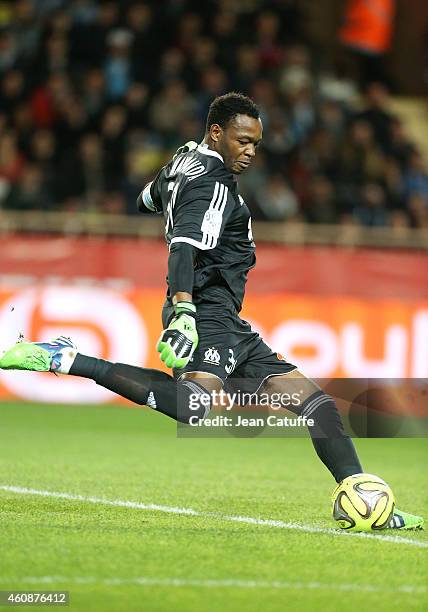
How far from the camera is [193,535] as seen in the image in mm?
6168

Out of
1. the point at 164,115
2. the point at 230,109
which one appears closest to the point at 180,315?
the point at 230,109

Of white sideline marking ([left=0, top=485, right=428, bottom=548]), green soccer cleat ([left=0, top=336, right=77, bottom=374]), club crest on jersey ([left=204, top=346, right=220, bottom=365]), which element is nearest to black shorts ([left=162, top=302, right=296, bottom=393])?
club crest on jersey ([left=204, top=346, right=220, bottom=365])

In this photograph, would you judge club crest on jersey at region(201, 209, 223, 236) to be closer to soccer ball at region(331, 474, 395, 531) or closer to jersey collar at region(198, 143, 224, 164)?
jersey collar at region(198, 143, 224, 164)

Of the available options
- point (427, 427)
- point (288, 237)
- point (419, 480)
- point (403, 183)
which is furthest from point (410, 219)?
point (419, 480)

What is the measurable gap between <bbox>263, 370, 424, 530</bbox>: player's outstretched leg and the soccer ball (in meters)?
0.09

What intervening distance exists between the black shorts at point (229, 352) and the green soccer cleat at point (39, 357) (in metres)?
0.56

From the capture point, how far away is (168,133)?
52.8ft

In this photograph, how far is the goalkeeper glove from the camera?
6102 mm

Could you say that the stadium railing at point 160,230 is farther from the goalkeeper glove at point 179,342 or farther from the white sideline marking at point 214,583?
the white sideline marking at point 214,583

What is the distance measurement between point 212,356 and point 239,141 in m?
1.13

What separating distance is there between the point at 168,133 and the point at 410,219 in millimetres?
3305

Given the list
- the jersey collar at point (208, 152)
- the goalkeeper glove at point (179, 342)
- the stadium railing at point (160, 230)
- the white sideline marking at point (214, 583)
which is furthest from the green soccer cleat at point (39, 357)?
the stadium railing at point (160, 230)

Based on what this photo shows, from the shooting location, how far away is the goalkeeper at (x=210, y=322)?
251 inches

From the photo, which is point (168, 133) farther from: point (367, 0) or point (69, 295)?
point (367, 0)
